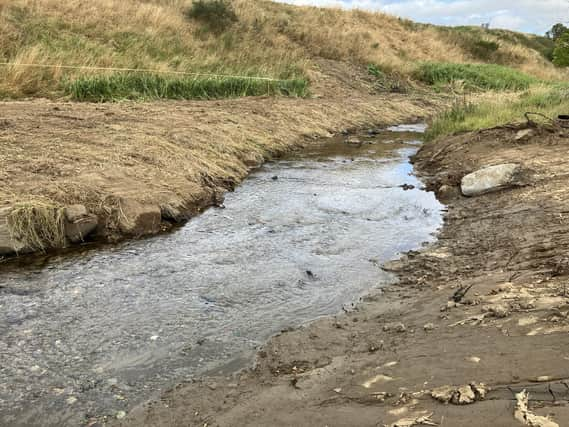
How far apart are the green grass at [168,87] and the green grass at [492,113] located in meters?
5.44

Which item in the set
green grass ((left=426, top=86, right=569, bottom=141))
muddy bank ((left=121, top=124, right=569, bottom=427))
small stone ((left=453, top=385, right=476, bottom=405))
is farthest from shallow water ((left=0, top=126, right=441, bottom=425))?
green grass ((left=426, top=86, right=569, bottom=141))

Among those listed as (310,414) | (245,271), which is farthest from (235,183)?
(310,414)

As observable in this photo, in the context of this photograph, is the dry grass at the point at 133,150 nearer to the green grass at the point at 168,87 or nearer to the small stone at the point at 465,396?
the green grass at the point at 168,87

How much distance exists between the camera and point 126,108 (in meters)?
12.0

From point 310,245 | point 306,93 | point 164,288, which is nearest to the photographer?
point 164,288

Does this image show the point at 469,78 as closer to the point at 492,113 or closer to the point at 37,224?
the point at 492,113

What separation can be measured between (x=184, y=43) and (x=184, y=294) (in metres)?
16.8

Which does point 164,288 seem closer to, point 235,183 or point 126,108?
point 235,183

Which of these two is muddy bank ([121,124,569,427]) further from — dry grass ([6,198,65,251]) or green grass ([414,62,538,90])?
green grass ([414,62,538,90])

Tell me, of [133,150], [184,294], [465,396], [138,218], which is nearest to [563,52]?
[133,150]

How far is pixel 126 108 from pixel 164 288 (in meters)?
7.56

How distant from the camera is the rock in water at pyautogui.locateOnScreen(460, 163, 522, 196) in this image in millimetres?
8281

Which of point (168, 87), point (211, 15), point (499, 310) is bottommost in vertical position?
point (499, 310)

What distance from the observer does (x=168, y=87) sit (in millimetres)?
14625
